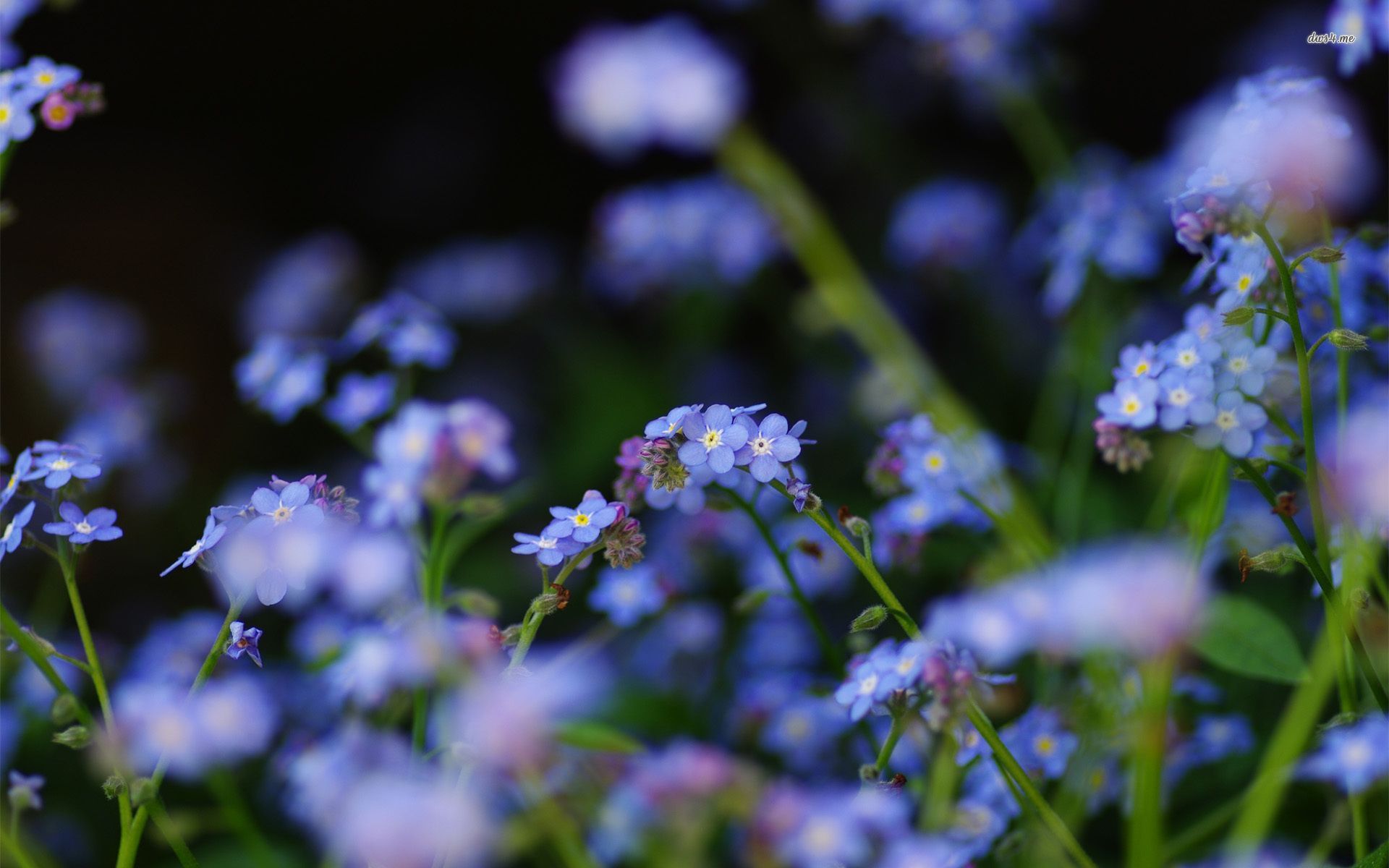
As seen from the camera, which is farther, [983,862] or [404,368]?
[404,368]

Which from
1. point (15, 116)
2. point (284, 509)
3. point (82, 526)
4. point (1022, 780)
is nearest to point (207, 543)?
point (284, 509)

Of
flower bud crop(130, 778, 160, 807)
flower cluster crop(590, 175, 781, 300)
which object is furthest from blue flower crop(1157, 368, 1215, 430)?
flower cluster crop(590, 175, 781, 300)

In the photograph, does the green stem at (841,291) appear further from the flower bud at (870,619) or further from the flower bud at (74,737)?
the flower bud at (74,737)

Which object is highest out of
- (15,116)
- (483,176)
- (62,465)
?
(15,116)

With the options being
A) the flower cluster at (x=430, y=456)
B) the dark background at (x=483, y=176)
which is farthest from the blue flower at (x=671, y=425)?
the dark background at (x=483, y=176)

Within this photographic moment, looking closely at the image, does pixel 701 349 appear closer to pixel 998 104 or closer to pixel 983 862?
pixel 998 104

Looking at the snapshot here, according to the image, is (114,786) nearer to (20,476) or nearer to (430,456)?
(20,476)

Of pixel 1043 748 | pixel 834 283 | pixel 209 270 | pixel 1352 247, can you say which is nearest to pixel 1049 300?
pixel 834 283
